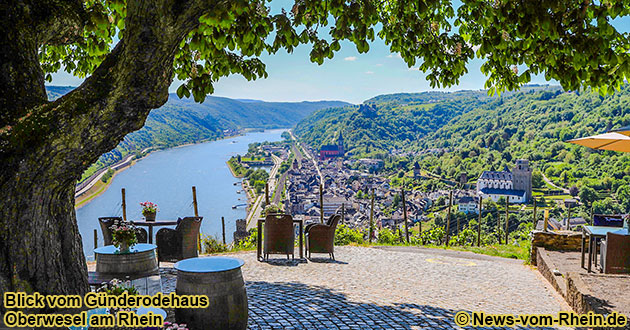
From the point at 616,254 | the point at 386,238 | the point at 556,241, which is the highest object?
the point at 616,254

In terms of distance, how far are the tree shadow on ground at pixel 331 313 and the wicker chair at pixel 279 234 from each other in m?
2.25

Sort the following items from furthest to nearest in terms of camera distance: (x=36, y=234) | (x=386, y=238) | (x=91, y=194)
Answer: (x=91, y=194) < (x=386, y=238) < (x=36, y=234)

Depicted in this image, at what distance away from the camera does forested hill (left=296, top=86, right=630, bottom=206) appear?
59.9 meters

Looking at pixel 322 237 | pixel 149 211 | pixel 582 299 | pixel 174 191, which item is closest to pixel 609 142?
pixel 582 299

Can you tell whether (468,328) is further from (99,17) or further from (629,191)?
(629,191)

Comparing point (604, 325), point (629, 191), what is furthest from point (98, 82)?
point (629, 191)

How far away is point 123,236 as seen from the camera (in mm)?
4785

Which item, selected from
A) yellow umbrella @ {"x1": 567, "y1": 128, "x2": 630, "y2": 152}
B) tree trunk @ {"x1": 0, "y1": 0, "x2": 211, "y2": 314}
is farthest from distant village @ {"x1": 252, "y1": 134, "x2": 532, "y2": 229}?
tree trunk @ {"x1": 0, "y1": 0, "x2": 211, "y2": 314}

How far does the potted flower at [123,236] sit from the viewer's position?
474 cm

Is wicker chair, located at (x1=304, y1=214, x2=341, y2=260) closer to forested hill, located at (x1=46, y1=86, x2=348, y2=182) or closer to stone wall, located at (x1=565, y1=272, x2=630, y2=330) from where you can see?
stone wall, located at (x1=565, y1=272, x2=630, y2=330)

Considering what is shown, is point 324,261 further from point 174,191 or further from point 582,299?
point 174,191

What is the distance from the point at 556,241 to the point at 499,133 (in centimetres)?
7957

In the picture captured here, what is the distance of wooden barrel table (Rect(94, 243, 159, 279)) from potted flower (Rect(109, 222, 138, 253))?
2.3 inches

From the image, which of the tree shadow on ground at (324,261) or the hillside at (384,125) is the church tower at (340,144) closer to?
the hillside at (384,125)
